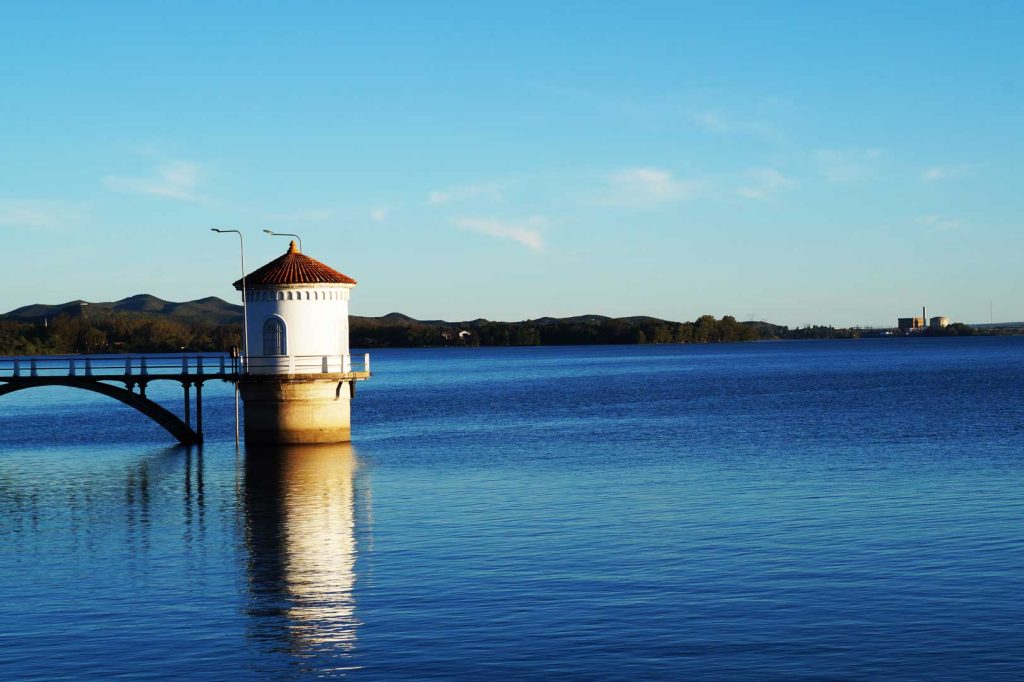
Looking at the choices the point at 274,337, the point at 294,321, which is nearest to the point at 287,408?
the point at 274,337

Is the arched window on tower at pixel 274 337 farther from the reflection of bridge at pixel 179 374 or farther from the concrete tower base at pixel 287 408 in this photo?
the concrete tower base at pixel 287 408

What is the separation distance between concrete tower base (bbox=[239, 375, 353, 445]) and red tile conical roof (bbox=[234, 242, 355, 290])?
3.93m

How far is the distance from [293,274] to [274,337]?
2.69 m

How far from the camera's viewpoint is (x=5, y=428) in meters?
73.6

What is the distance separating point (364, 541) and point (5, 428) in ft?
174

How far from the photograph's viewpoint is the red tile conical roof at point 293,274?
4834 centimetres

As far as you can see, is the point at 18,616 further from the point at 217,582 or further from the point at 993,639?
the point at 993,639

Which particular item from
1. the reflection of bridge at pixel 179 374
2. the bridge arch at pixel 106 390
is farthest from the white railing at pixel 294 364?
the bridge arch at pixel 106 390

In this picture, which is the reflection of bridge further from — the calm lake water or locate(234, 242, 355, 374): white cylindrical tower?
the calm lake water

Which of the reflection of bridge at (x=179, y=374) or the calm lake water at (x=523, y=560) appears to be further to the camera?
the reflection of bridge at (x=179, y=374)

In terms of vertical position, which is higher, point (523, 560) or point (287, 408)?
point (287, 408)

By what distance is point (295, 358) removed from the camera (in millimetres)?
48156

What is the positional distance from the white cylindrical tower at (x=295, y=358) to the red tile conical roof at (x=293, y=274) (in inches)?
1.6

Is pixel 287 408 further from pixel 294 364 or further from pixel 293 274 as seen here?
pixel 293 274
